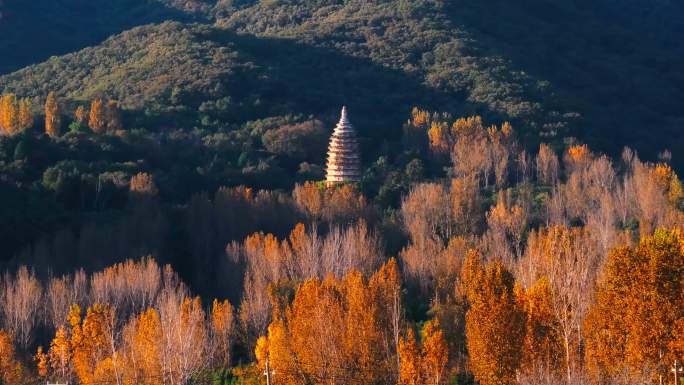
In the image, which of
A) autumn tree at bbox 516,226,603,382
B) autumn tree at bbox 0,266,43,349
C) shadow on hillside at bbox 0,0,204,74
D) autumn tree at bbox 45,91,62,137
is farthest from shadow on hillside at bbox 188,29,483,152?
autumn tree at bbox 516,226,603,382

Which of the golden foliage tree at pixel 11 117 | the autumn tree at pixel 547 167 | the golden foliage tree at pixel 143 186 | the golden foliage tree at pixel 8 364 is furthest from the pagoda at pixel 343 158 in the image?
the golden foliage tree at pixel 8 364

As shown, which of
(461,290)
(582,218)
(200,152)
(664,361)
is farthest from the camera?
(200,152)

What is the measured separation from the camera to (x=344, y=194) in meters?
75.6

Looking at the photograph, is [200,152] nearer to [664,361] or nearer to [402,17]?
[402,17]

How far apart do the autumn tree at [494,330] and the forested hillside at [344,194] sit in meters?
0.08

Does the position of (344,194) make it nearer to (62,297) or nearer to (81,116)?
(81,116)

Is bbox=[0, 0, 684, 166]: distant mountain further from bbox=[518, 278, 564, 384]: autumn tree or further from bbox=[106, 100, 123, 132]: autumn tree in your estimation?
bbox=[518, 278, 564, 384]: autumn tree

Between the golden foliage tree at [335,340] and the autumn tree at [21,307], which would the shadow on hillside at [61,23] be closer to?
the autumn tree at [21,307]

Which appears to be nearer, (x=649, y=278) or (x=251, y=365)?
(x=649, y=278)

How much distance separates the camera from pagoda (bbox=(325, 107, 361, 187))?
8744 cm

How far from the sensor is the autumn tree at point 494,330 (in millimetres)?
41906

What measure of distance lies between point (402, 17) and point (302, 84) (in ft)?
66.4

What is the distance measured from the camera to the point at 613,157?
95.3 meters

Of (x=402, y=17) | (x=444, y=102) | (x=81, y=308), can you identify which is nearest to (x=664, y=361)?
(x=81, y=308)
